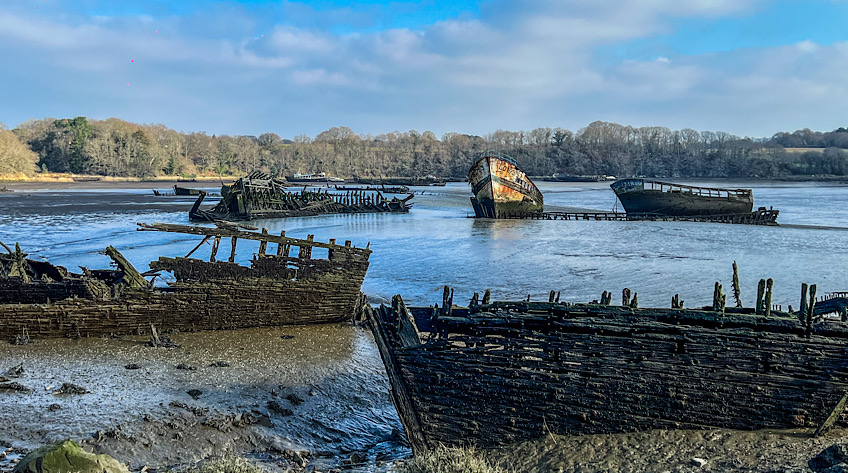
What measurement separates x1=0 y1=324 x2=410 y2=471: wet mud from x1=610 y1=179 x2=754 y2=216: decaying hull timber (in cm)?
4223

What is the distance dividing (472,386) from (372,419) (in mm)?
2439

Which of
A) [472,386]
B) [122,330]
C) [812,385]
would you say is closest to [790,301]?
[812,385]

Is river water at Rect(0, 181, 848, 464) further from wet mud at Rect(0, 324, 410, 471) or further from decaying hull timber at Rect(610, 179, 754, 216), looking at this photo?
decaying hull timber at Rect(610, 179, 754, 216)

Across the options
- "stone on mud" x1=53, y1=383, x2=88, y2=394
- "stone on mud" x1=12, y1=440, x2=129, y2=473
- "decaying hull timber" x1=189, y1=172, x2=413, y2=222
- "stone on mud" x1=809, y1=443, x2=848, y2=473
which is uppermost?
"decaying hull timber" x1=189, y1=172, x2=413, y2=222

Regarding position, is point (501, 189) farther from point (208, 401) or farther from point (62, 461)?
point (62, 461)

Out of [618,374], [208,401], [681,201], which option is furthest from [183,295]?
[681,201]

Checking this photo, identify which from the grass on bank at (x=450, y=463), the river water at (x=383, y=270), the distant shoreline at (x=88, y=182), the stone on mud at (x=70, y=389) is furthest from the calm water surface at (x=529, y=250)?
the distant shoreline at (x=88, y=182)

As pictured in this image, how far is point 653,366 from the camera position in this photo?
823 cm

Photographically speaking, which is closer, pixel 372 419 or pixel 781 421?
pixel 781 421

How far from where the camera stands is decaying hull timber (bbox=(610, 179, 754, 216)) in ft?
161

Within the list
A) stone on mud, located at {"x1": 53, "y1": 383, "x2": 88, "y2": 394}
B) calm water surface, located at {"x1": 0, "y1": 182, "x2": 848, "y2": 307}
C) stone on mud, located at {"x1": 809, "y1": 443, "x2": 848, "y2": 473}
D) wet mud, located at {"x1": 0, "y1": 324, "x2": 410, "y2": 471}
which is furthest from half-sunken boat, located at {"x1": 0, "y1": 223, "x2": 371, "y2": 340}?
stone on mud, located at {"x1": 809, "y1": 443, "x2": 848, "y2": 473}

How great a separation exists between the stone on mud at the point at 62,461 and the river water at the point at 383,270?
235cm

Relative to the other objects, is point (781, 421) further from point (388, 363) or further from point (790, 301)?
point (790, 301)

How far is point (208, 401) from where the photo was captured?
10.2m
